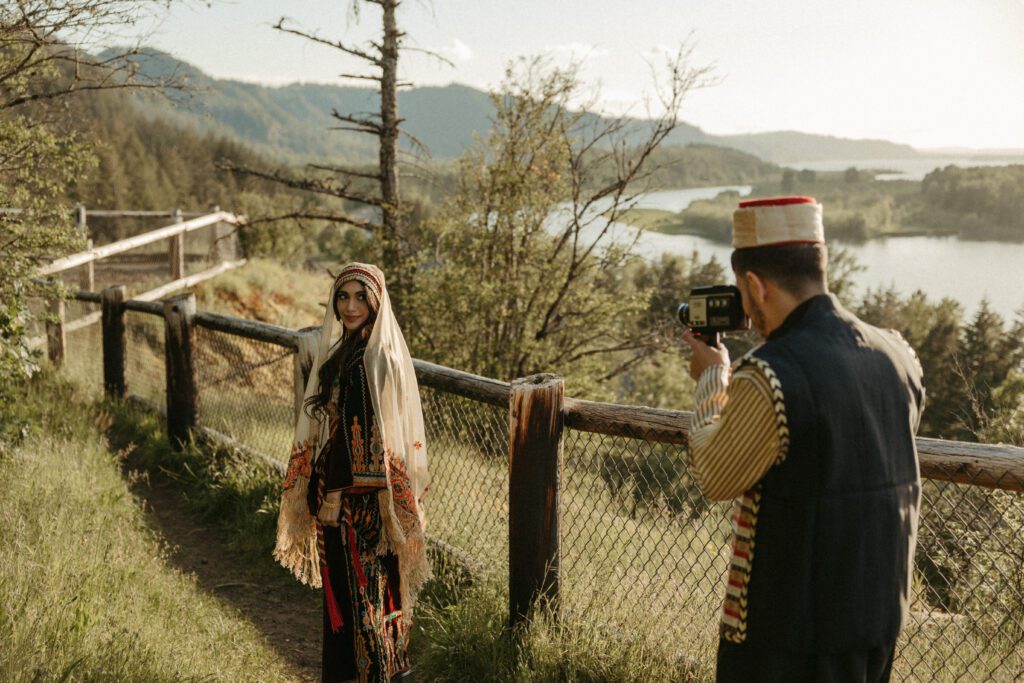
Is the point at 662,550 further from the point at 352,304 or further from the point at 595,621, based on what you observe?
the point at 352,304

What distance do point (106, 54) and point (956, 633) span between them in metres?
6.90

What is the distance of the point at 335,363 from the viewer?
130 inches

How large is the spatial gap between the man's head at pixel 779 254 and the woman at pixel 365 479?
1818 mm

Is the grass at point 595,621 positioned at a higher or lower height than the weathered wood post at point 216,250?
lower

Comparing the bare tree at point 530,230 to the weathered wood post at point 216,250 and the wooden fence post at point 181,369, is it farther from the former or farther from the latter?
the weathered wood post at point 216,250

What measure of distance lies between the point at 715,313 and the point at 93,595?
328 cm

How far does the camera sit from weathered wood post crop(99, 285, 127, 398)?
790cm

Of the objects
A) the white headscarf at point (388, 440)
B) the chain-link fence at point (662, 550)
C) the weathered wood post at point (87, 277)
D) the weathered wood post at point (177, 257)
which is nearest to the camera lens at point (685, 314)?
the chain-link fence at point (662, 550)

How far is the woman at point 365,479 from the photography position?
318 cm

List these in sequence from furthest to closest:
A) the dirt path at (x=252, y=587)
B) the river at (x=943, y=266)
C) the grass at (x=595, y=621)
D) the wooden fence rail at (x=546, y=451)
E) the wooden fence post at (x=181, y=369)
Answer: the river at (x=943, y=266) < the wooden fence post at (x=181, y=369) < the dirt path at (x=252, y=587) < the grass at (x=595, y=621) < the wooden fence rail at (x=546, y=451)

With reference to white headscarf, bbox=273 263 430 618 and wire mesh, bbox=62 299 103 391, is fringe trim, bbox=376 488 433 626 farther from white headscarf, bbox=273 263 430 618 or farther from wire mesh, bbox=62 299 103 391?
wire mesh, bbox=62 299 103 391

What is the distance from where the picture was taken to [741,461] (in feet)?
5.44

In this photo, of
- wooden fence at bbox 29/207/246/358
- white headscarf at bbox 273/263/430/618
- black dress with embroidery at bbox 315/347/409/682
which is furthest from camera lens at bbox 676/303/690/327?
wooden fence at bbox 29/207/246/358

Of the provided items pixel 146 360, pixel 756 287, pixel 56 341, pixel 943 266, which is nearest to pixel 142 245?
pixel 146 360
